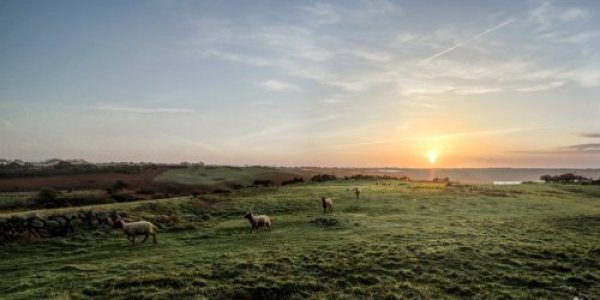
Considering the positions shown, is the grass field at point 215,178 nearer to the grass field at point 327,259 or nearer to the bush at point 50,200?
the bush at point 50,200

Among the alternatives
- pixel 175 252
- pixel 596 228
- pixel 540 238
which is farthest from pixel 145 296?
pixel 596 228

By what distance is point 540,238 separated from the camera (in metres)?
26.3

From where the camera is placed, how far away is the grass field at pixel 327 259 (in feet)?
53.3

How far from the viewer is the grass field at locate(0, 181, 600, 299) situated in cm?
1625

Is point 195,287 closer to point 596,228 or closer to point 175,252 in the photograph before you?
point 175,252

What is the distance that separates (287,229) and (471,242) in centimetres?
1300

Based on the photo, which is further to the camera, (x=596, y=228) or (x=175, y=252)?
(x=596, y=228)

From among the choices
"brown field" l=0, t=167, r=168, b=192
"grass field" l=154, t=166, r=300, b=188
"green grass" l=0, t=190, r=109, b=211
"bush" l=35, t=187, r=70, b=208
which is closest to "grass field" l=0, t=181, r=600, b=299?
"bush" l=35, t=187, r=70, b=208

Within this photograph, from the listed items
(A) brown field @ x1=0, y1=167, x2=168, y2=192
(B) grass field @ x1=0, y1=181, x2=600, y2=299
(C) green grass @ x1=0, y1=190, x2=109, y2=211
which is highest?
(A) brown field @ x1=0, y1=167, x2=168, y2=192

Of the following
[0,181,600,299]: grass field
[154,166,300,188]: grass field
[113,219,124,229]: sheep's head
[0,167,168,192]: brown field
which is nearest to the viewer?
[0,181,600,299]: grass field

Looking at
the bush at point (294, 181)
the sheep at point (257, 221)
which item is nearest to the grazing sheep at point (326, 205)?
the sheep at point (257, 221)

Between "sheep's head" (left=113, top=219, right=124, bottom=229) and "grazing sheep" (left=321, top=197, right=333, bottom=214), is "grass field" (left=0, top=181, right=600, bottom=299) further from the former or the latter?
"grazing sheep" (left=321, top=197, right=333, bottom=214)

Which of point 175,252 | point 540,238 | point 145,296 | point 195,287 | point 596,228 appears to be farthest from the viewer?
point 596,228

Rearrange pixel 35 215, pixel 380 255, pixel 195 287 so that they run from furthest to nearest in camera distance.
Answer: pixel 35 215 < pixel 380 255 < pixel 195 287
